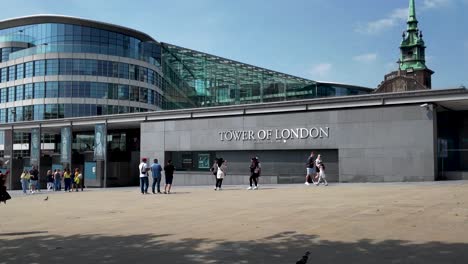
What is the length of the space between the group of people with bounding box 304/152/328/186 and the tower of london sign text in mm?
2774

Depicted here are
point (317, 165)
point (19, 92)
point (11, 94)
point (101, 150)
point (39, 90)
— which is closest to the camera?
point (317, 165)

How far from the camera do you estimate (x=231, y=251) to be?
715 cm

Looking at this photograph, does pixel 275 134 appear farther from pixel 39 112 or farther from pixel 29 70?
pixel 29 70

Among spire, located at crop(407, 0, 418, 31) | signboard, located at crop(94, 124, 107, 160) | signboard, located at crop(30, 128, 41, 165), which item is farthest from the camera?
spire, located at crop(407, 0, 418, 31)

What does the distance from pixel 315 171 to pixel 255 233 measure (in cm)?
1404

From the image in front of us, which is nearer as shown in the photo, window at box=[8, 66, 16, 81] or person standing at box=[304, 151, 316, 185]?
person standing at box=[304, 151, 316, 185]

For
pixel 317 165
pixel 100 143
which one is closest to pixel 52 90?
pixel 100 143

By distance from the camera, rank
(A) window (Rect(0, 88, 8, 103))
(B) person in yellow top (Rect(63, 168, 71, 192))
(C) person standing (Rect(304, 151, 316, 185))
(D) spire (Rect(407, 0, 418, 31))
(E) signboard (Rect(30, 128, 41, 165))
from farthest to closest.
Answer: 1. (D) spire (Rect(407, 0, 418, 31))
2. (A) window (Rect(0, 88, 8, 103))
3. (E) signboard (Rect(30, 128, 41, 165))
4. (B) person in yellow top (Rect(63, 168, 71, 192))
5. (C) person standing (Rect(304, 151, 316, 185))

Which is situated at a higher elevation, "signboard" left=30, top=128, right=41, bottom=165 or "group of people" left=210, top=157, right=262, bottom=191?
"signboard" left=30, top=128, right=41, bottom=165

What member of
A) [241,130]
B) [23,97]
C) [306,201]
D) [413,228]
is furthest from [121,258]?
[23,97]

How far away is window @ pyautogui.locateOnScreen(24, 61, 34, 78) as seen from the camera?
70.3 m

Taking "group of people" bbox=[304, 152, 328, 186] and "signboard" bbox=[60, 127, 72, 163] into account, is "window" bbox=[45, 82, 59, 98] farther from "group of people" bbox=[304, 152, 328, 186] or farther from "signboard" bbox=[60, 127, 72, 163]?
"group of people" bbox=[304, 152, 328, 186]

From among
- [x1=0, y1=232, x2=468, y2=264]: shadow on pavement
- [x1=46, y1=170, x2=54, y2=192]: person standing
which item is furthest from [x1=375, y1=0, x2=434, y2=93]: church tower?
[x1=0, y1=232, x2=468, y2=264]: shadow on pavement

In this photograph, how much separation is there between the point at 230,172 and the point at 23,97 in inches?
2124
